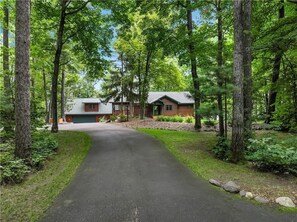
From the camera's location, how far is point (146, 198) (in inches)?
176

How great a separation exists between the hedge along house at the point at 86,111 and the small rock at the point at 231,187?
34.2m

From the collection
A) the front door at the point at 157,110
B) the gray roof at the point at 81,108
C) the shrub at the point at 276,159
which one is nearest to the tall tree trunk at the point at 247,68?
the shrub at the point at 276,159

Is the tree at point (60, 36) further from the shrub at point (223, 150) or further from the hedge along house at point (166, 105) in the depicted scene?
the hedge along house at point (166, 105)

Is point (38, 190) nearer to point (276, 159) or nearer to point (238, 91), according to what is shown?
point (276, 159)

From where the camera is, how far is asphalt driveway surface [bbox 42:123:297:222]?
12.5ft

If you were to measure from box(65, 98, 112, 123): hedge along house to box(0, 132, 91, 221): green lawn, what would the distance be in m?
31.6

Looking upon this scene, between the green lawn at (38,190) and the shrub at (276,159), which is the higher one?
the shrub at (276,159)

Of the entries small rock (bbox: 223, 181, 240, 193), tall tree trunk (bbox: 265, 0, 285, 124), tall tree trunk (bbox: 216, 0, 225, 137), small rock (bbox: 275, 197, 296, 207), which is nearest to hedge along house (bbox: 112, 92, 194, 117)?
tall tree trunk (bbox: 265, 0, 285, 124)

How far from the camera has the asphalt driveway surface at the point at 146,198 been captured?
3807 millimetres

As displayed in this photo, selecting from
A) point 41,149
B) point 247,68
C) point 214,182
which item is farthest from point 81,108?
point 214,182

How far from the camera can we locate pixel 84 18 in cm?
1495

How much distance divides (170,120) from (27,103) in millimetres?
15099

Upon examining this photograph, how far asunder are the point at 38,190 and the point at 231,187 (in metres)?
4.26

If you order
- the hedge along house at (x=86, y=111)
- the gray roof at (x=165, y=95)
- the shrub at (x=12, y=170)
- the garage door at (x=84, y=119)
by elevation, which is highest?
the gray roof at (x=165, y=95)
